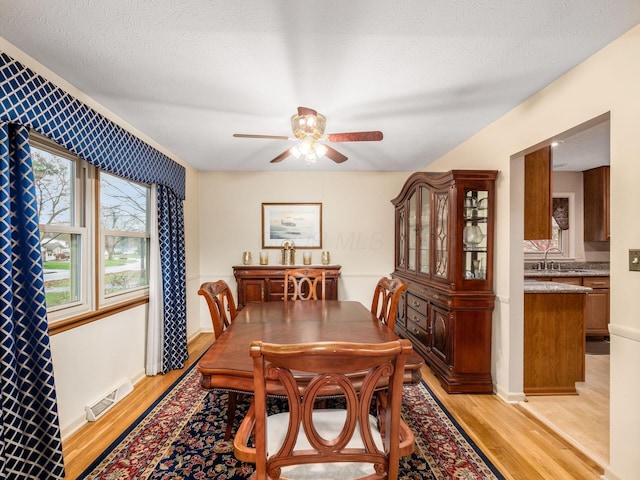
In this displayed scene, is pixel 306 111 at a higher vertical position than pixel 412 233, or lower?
higher

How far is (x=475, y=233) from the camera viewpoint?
9.32ft

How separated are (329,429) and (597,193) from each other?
5147 millimetres

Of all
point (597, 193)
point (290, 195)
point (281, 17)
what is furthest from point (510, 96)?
point (597, 193)

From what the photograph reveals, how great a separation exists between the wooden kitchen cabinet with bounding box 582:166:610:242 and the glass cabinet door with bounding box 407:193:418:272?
2731 millimetres

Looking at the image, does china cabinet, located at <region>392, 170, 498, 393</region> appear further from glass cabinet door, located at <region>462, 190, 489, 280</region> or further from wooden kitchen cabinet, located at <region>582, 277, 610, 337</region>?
wooden kitchen cabinet, located at <region>582, 277, 610, 337</region>

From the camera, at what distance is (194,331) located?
4379 millimetres

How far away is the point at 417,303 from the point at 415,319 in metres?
0.21

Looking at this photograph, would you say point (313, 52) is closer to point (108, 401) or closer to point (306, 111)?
point (306, 111)

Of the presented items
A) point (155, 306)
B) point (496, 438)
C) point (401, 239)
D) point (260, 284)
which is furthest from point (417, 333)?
point (155, 306)

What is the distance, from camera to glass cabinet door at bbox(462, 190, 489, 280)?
9.25ft

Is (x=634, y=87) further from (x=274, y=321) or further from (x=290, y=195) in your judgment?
(x=290, y=195)

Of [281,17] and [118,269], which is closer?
[281,17]

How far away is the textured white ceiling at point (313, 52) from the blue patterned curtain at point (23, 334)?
0.61m

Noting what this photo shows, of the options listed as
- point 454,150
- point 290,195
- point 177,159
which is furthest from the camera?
point 290,195
